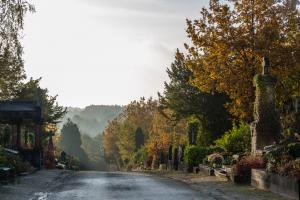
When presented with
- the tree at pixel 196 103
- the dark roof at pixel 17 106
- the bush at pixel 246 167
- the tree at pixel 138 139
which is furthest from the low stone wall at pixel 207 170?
the tree at pixel 138 139

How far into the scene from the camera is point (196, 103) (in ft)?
154

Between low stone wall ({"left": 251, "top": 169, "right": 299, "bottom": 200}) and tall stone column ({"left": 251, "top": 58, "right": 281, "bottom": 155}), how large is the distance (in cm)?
398

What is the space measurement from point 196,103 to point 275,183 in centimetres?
2995

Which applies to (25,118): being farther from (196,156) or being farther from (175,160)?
(175,160)

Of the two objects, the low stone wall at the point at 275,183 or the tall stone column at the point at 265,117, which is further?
the tall stone column at the point at 265,117

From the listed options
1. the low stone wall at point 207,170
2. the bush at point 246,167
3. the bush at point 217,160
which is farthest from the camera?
the bush at point 217,160

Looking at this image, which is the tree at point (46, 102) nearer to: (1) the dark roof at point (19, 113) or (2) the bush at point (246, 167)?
(1) the dark roof at point (19, 113)

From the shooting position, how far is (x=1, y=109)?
3503 centimetres

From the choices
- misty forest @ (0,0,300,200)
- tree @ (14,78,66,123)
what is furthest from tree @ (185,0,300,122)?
tree @ (14,78,66,123)

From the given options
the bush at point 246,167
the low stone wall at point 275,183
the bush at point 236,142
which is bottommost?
the low stone wall at point 275,183

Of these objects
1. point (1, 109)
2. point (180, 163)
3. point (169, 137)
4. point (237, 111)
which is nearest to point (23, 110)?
point (1, 109)

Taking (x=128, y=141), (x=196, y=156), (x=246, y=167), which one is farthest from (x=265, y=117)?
(x=128, y=141)

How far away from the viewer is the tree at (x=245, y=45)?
32781 mm

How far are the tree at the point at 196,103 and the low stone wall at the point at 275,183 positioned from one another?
24854mm
